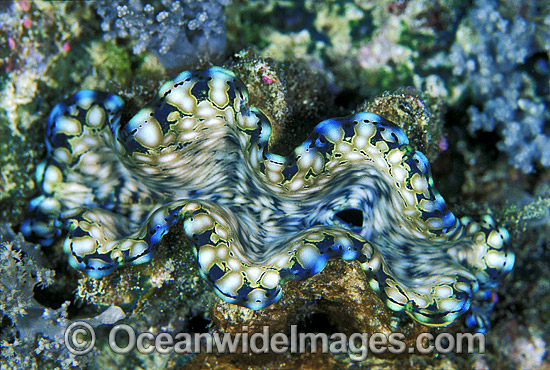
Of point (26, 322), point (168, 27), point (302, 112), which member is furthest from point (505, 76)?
point (26, 322)

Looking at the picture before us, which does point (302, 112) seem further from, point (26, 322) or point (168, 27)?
point (26, 322)

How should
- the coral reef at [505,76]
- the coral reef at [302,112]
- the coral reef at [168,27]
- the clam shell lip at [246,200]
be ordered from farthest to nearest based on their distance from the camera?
the coral reef at [505,76], the coral reef at [168,27], the coral reef at [302,112], the clam shell lip at [246,200]

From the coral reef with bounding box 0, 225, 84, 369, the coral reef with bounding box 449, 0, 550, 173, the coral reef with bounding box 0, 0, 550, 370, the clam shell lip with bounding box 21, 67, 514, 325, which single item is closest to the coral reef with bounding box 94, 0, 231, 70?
the coral reef with bounding box 0, 0, 550, 370

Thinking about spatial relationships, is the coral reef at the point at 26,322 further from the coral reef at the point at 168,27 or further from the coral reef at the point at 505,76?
the coral reef at the point at 505,76

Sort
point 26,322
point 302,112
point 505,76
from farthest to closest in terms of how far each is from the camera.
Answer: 1. point 505,76
2. point 302,112
3. point 26,322

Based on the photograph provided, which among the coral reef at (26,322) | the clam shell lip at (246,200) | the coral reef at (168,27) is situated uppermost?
the coral reef at (168,27)

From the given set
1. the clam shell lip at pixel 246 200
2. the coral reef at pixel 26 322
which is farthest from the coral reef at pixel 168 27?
the coral reef at pixel 26 322

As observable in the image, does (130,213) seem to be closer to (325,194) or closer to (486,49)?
(325,194)

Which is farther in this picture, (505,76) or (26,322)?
(505,76)

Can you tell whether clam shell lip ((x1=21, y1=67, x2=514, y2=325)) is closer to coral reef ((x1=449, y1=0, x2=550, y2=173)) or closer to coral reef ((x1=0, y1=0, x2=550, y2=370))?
coral reef ((x1=0, y1=0, x2=550, y2=370))

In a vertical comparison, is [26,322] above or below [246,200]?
below

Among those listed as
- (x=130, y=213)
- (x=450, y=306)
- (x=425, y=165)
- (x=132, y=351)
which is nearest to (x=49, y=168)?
(x=130, y=213)
